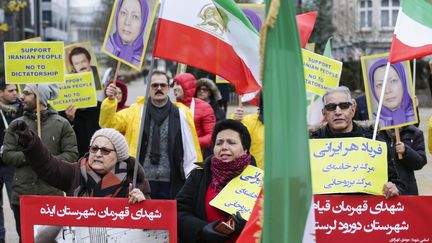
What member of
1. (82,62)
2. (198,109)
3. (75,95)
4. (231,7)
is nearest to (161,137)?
(198,109)

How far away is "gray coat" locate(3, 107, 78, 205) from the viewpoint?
7688 mm

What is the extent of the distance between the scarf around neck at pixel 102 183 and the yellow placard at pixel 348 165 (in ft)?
3.65

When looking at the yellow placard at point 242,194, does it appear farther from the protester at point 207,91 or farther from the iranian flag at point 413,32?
the protester at point 207,91

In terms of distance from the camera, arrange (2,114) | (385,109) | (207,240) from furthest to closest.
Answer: (2,114) < (385,109) < (207,240)

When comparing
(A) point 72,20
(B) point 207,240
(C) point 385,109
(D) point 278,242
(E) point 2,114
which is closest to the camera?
(D) point 278,242

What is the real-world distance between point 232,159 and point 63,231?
1031mm

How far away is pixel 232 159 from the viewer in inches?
212

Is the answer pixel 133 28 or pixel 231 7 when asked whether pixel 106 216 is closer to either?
pixel 231 7

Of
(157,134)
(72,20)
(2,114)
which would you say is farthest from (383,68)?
(72,20)

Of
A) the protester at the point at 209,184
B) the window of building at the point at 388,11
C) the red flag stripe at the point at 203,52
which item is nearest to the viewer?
the protester at the point at 209,184

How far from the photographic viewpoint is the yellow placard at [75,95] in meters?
9.95

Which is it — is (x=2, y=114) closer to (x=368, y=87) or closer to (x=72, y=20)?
(x=368, y=87)

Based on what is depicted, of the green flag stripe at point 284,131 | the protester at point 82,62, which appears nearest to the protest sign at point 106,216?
the green flag stripe at point 284,131

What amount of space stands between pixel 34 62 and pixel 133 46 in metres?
1.17
